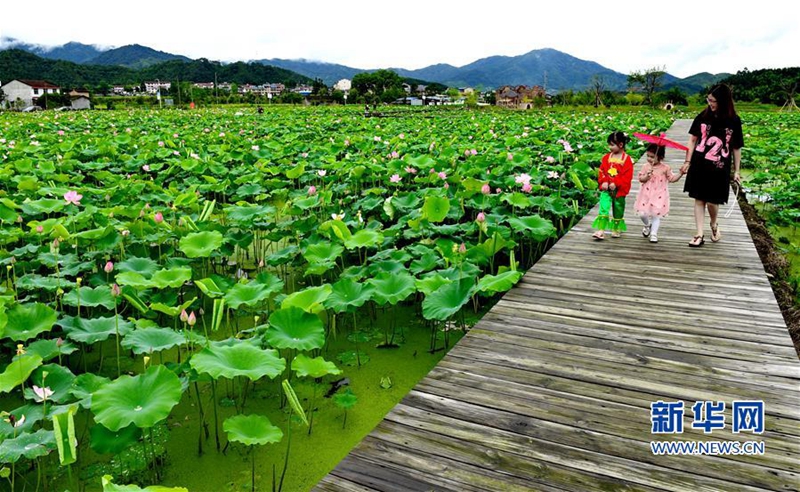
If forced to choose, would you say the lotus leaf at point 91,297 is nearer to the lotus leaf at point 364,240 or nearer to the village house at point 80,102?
the lotus leaf at point 364,240

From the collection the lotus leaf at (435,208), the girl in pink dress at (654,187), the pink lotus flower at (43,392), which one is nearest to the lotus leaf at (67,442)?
the pink lotus flower at (43,392)

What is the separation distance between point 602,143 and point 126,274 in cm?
714

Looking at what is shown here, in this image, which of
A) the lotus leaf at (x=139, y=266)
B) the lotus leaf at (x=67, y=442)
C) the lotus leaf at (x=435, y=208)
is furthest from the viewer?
the lotus leaf at (x=435, y=208)

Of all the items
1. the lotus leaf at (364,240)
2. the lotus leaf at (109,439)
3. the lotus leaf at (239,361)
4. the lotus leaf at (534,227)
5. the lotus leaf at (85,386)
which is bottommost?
the lotus leaf at (109,439)

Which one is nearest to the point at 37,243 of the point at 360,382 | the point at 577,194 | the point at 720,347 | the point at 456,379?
the point at 360,382

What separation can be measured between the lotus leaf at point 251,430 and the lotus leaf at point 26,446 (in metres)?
0.54

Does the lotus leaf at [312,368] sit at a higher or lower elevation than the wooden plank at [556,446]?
higher

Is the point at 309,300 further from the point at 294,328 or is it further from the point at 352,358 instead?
the point at 352,358

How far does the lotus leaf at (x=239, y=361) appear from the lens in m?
1.90

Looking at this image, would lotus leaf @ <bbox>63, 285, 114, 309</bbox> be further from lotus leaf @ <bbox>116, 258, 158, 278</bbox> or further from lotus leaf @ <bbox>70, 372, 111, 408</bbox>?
lotus leaf @ <bbox>70, 372, 111, 408</bbox>

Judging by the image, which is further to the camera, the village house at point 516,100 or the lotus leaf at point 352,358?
the village house at point 516,100

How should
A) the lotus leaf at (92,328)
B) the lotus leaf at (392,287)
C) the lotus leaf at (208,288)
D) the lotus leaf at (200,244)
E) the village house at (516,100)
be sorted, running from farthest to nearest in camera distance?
1. the village house at (516,100)
2. the lotus leaf at (200,244)
3. the lotus leaf at (392,287)
4. the lotus leaf at (208,288)
5. the lotus leaf at (92,328)

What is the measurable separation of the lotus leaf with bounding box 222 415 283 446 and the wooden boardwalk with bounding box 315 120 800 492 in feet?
0.99

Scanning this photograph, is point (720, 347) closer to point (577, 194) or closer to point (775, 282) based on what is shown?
point (775, 282)
